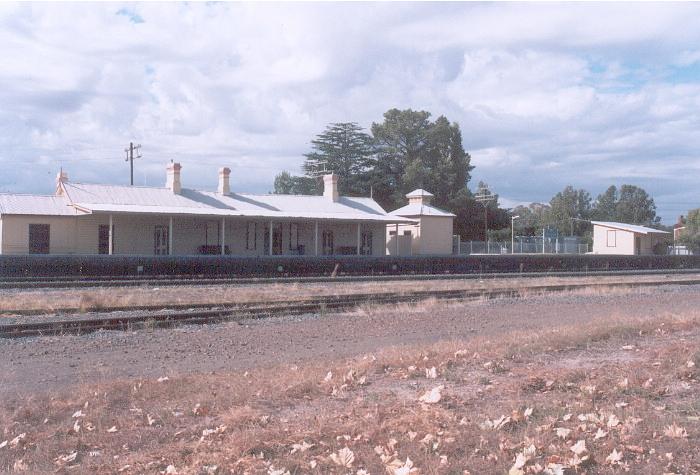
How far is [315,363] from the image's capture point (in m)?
10.8

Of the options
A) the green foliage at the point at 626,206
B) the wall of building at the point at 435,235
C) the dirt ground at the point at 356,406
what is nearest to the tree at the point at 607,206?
the green foliage at the point at 626,206

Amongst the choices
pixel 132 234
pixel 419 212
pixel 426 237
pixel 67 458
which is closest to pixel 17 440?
pixel 67 458

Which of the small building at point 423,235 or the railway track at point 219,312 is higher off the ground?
the small building at point 423,235

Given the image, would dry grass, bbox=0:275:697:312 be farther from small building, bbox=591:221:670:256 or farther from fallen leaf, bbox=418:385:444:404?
small building, bbox=591:221:670:256

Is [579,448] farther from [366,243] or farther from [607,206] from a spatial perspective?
[607,206]

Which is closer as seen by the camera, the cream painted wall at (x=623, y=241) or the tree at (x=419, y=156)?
the cream painted wall at (x=623, y=241)

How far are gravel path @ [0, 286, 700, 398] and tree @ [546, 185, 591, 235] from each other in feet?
224

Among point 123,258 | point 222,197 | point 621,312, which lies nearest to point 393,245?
point 222,197

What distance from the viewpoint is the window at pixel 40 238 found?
36.4m

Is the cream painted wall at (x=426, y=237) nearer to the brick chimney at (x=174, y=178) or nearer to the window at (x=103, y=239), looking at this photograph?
the brick chimney at (x=174, y=178)

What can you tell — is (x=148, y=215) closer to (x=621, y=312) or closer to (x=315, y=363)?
(x=621, y=312)

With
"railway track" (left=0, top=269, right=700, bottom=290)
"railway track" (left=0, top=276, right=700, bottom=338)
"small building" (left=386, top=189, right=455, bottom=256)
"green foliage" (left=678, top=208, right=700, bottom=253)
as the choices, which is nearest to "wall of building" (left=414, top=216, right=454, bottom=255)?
"small building" (left=386, top=189, right=455, bottom=256)

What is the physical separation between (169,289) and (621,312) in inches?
535

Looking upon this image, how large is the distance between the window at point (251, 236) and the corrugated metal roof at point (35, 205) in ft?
29.9
